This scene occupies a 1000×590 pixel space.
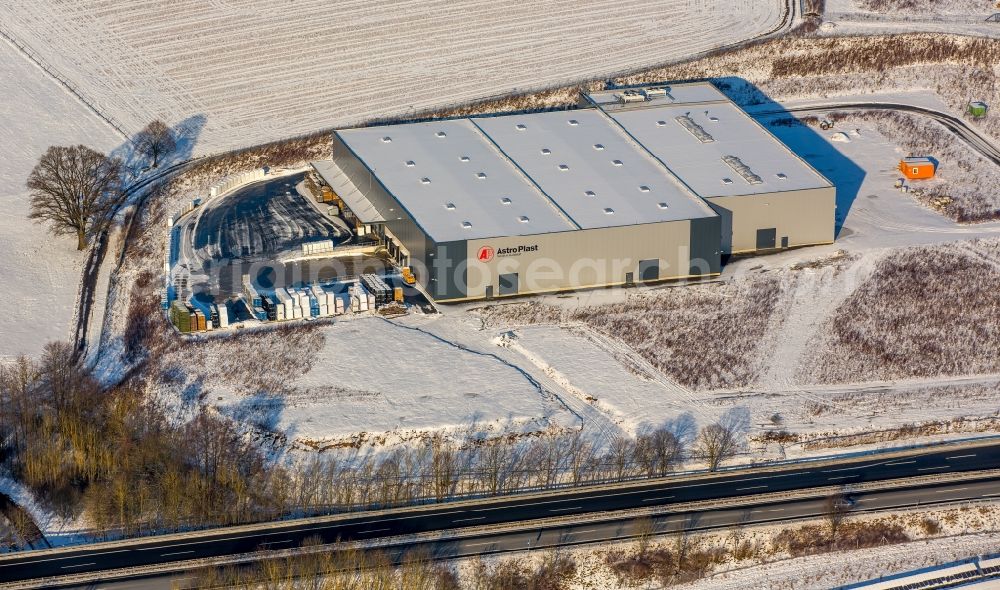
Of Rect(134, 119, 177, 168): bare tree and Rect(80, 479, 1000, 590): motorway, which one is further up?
Rect(134, 119, 177, 168): bare tree

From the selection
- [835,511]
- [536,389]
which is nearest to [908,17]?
[536,389]

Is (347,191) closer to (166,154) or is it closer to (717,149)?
(166,154)

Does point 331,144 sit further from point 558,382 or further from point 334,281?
point 558,382

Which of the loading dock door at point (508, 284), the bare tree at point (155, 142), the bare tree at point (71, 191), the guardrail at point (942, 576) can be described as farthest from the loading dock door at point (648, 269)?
the bare tree at point (155, 142)

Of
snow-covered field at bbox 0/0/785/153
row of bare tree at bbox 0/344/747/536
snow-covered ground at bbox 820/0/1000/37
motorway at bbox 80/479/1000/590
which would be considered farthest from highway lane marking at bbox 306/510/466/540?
snow-covered ground at bbox 820/0/1000/37

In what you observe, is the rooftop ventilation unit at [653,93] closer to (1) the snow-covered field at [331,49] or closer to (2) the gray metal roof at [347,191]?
(1) the snow-covered field at [331,49]

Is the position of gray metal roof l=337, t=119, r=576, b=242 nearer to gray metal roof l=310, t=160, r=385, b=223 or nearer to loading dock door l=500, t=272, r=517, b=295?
gray metal roof l=310, t=160, r=385, b=223
